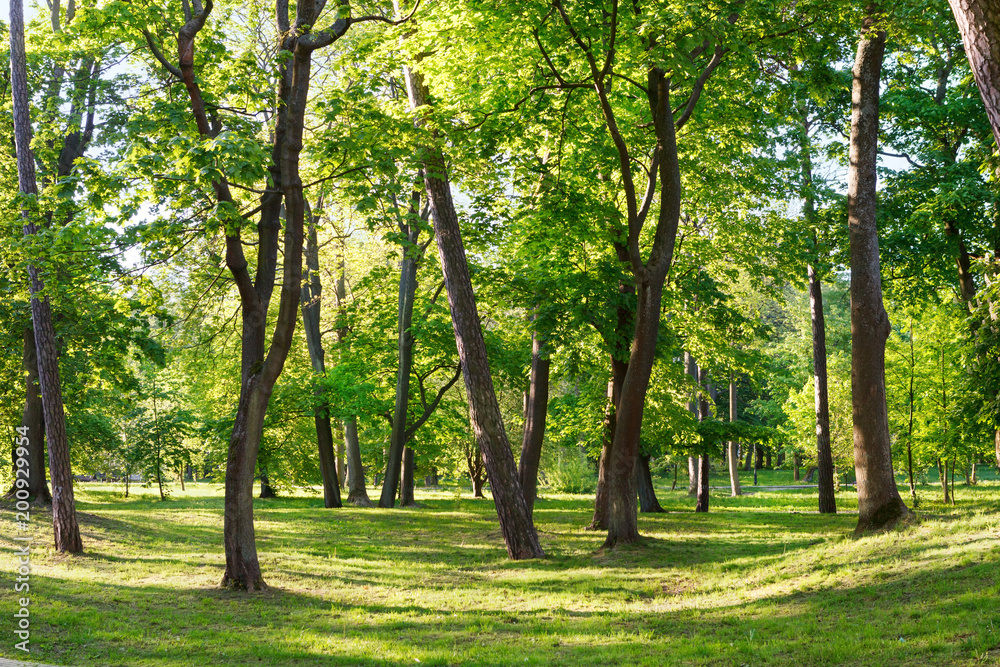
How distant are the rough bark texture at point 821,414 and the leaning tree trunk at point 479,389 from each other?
10487 millimetres

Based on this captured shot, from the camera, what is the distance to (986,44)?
152 inches

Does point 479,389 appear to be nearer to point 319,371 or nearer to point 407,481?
point 407,481

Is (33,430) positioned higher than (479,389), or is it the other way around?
(479,389)

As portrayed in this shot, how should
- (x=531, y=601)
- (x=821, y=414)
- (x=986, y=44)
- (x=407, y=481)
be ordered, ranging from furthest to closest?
(x=407, y=481), (x=821, y=414), (x=531, y=601), (x=986, y=44)

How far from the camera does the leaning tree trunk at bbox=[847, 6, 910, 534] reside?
9906 millimetres

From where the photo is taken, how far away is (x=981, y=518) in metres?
9.12

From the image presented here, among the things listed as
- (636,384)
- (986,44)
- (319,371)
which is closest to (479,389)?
(636,384)

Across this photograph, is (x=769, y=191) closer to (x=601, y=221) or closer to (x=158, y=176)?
(x=601, y=221)

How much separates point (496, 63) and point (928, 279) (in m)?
12.6

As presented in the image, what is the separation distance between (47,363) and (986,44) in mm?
12687

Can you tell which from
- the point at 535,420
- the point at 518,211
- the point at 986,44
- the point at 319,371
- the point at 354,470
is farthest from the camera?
the point at 354,470

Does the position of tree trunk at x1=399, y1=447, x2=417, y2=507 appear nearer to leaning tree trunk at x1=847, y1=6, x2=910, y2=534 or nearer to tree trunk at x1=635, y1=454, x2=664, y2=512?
tree trunk at x1=635, y1=454, x2=664, y2=512

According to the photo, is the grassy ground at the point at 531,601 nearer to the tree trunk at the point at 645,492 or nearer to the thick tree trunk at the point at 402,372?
the thick tree trunk at the point at 402,372

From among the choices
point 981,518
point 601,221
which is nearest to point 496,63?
point 601,221
